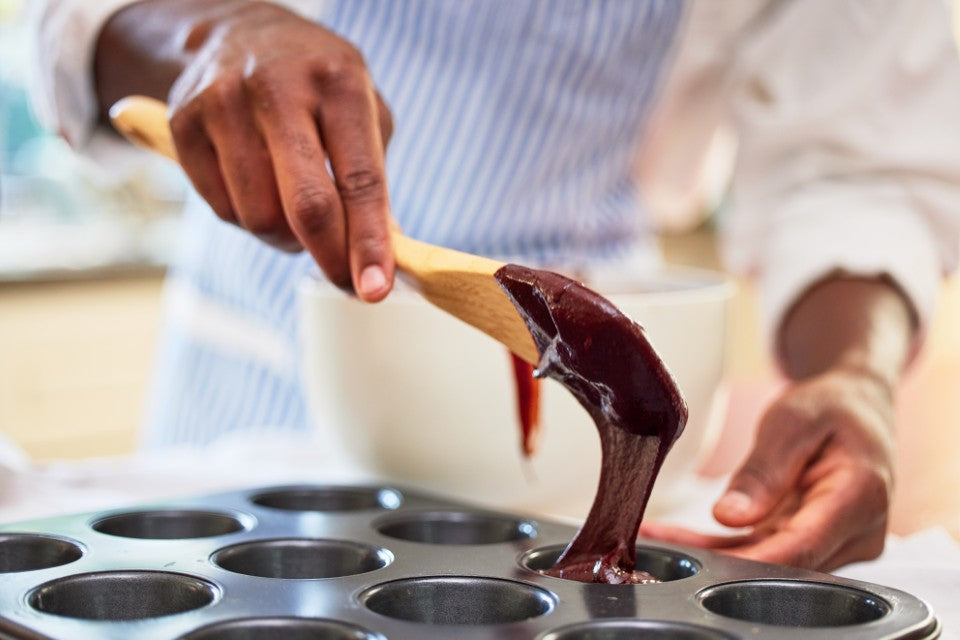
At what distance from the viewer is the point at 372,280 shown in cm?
73

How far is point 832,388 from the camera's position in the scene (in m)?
0.90

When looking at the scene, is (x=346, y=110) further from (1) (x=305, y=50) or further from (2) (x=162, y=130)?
(2) (x=162, y=130)

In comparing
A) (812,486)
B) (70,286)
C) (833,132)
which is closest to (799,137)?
(833,132)

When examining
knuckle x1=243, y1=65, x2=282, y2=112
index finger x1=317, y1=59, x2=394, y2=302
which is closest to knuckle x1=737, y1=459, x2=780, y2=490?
index finger x1=317, y1=59, x2=394, y2=302

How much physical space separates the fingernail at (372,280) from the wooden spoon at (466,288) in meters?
0.02

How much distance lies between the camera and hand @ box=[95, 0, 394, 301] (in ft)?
2.43

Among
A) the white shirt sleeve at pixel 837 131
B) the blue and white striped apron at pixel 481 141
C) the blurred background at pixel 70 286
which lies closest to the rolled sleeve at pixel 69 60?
the blue and white striped apron at pixel 481 141

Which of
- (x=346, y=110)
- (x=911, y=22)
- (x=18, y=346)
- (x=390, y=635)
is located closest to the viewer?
(x=390, y=635)

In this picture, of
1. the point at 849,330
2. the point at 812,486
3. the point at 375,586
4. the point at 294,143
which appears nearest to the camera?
the point at 375,586

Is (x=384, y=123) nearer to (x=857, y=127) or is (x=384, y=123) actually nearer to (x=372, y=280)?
(x=372, y=280)

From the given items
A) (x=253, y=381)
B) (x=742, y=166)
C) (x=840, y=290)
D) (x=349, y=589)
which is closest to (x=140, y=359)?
(x=253, y=381)

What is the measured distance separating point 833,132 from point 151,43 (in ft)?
2.29

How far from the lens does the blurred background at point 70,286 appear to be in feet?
8.25

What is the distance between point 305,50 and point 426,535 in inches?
Result: 13.2
